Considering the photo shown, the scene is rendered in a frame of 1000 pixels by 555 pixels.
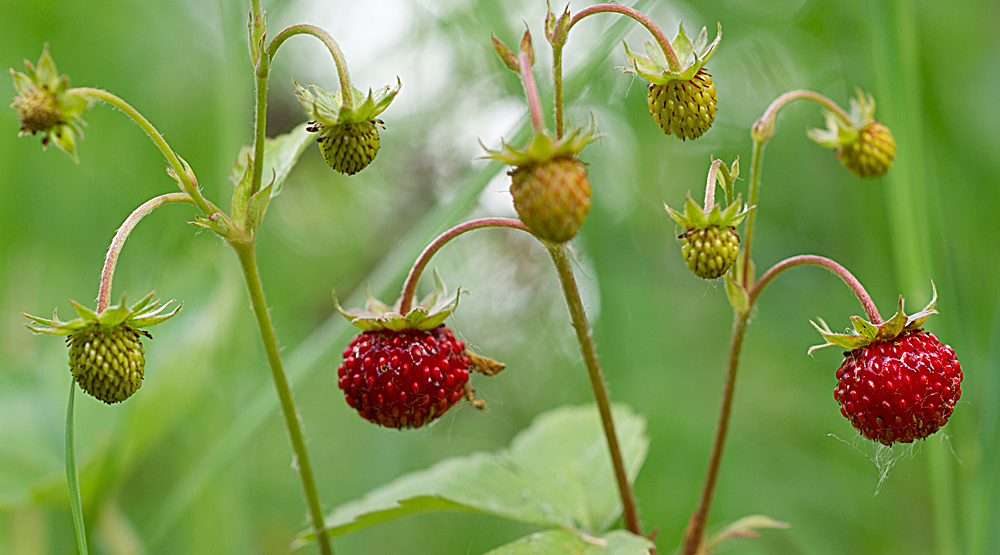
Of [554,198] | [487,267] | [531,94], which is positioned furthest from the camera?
[487,267]

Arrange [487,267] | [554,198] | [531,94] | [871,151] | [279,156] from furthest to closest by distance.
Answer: [487,267] < [871,151] < [279,156] < [531,94] < [554,198]

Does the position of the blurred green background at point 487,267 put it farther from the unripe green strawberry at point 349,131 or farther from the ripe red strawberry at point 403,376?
the unripe green strawberry at point 349,131

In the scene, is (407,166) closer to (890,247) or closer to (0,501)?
(890,247)

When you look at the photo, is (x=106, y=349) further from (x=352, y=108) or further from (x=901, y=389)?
(x=901, y=389)

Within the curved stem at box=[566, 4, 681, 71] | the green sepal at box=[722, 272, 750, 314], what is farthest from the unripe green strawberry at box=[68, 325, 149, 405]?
the green sepal at box=[722, 272, 750, 314]

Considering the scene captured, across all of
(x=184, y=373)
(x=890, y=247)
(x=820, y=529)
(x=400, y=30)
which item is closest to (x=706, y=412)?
(x=820, y=529)

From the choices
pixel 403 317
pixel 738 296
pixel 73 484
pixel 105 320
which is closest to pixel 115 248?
pixel 105 320
